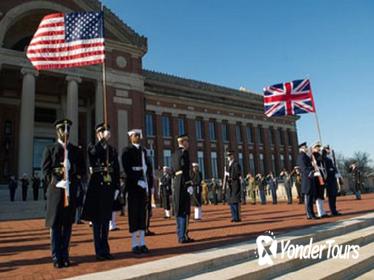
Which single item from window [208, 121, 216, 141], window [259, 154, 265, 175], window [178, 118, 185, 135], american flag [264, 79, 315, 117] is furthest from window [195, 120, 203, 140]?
american flag [264, 79, 315, 117]

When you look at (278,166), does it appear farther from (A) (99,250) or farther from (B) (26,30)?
(A) (99,250)

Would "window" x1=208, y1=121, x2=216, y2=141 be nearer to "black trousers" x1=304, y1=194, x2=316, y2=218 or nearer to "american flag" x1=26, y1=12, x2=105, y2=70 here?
"black trousers" x1=304, y1=194, x2=316, y2=218

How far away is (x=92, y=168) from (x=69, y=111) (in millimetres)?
21735

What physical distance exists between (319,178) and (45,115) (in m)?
26.6

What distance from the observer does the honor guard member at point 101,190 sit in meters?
5.18

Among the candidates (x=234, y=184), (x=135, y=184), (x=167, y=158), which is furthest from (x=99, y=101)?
(x=135, y=184)

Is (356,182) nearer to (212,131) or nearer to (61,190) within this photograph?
(61,190)

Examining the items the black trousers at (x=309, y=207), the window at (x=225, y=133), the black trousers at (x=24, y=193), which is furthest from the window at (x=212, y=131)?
the black trousers at (x=309, y=207)

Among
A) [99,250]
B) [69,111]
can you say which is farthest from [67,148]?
[69,111]

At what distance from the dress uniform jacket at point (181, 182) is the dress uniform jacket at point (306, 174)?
424 cm

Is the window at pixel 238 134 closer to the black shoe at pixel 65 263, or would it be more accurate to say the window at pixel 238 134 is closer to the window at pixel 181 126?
the window at pixel 181 126

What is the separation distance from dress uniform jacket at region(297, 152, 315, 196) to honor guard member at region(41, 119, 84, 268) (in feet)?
21.8

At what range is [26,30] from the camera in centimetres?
2766

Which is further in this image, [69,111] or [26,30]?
A: [26,30]
